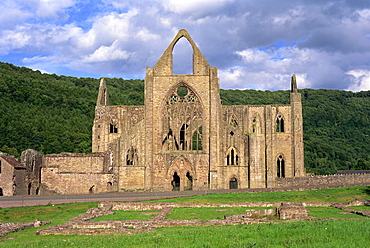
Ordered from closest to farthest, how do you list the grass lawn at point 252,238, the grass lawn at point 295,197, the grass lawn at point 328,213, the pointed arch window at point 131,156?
1. the grass lawn at point 252,238
2. the grass lawn at point 328,213
3. the grass lawn at point 295,197
4. the pointed arch window at point 131,156

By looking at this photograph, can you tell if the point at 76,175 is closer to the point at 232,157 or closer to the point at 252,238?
the point at 232,157

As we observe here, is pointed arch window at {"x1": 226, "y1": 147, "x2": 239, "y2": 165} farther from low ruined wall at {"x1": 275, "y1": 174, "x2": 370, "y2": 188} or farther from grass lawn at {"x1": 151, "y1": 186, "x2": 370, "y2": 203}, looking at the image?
grass lawn at {"x1": 151, "y1": 186, "x2": 370, "y2": 203}

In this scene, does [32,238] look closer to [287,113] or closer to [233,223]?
[233,223]

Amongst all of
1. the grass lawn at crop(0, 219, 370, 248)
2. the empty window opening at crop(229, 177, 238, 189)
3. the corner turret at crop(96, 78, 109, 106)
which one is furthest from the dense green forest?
the grass lawn at crop(0, 219, 370, 248)

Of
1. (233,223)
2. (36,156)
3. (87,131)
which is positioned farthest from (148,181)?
(87,131)

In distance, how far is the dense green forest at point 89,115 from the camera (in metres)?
84.4

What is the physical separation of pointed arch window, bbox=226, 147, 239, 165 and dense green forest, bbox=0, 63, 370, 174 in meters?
37.8

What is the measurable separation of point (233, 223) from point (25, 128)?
6913 cm

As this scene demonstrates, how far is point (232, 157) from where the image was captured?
54625mm

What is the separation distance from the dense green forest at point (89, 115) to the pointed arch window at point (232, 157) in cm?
3780

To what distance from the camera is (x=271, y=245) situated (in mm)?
15562

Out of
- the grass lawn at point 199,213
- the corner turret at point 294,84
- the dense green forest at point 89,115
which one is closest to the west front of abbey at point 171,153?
the corner turret at point 294,84

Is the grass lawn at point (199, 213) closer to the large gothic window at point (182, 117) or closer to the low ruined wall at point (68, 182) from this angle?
the low ruined wall at point (68, 182)

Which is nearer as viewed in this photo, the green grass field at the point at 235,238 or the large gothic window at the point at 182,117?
the green grass field at the point at 235,238
